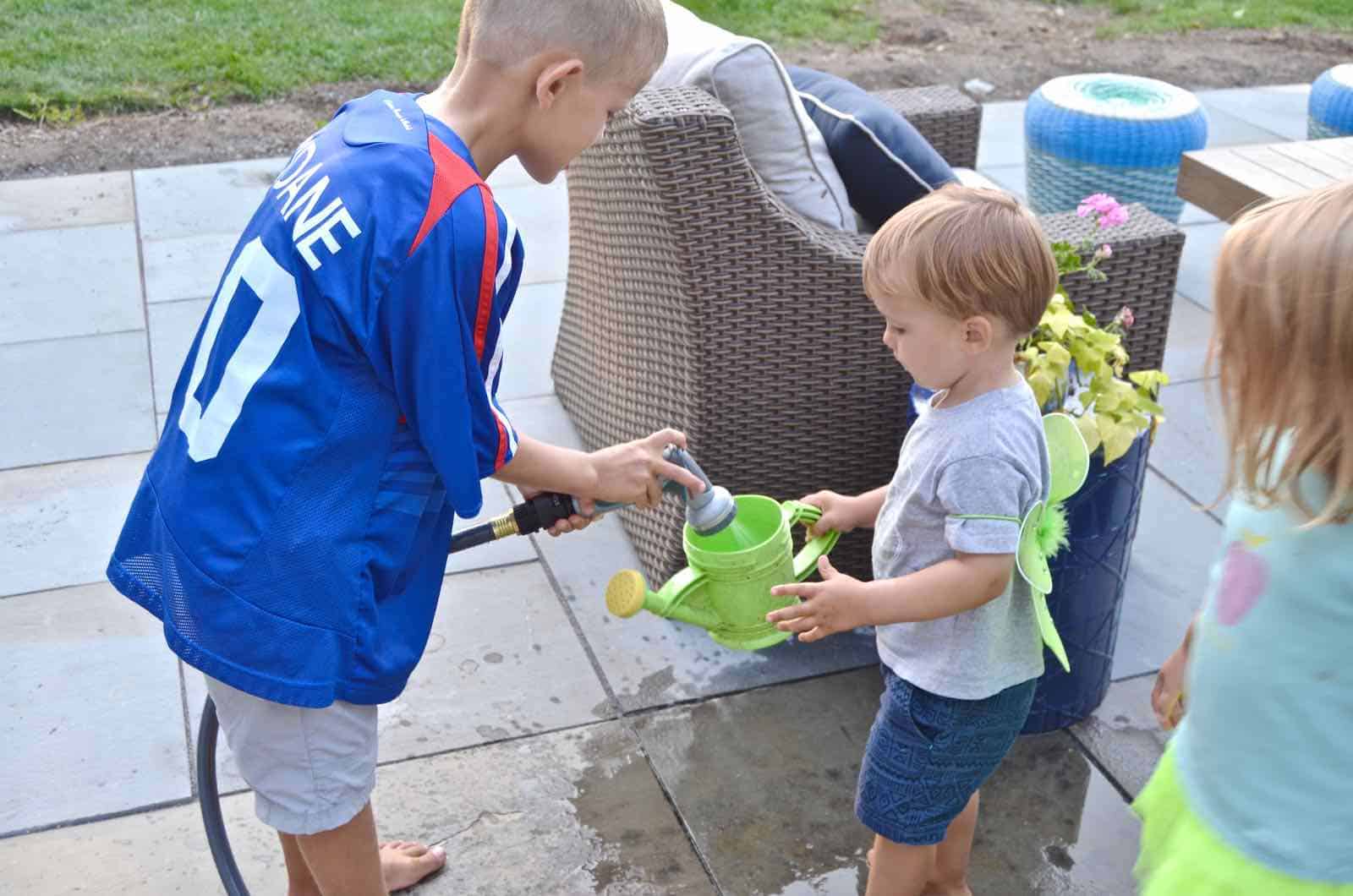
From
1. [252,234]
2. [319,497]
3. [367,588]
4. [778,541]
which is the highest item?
[252,234]

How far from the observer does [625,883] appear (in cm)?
252

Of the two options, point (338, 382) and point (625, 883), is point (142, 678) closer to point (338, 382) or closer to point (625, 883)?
point (625, 883)

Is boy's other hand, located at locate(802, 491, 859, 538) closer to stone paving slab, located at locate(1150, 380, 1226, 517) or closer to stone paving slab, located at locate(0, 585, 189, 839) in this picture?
stone paving slab, located at locate(0, 585, 189, 839)

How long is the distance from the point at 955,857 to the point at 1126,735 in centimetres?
68

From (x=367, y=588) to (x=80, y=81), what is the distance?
551cm

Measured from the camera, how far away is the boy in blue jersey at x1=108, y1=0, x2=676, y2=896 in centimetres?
173

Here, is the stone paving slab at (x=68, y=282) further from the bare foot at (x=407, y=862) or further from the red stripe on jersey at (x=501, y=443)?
the red stripe on jersey at (x=501, y=443)

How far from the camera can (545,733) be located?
2.88 meters

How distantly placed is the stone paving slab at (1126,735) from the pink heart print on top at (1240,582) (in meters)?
1.30

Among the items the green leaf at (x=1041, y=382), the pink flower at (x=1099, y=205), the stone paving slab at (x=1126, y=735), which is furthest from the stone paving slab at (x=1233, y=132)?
the green leaf at (x=1041, y=382)

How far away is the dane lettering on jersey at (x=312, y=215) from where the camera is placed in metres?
1.72

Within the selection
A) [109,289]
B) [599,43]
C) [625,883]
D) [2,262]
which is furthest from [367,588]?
[2,262]

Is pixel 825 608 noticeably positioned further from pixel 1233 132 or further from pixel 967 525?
pixel 1233 132

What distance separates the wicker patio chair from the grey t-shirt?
89 centimetres
